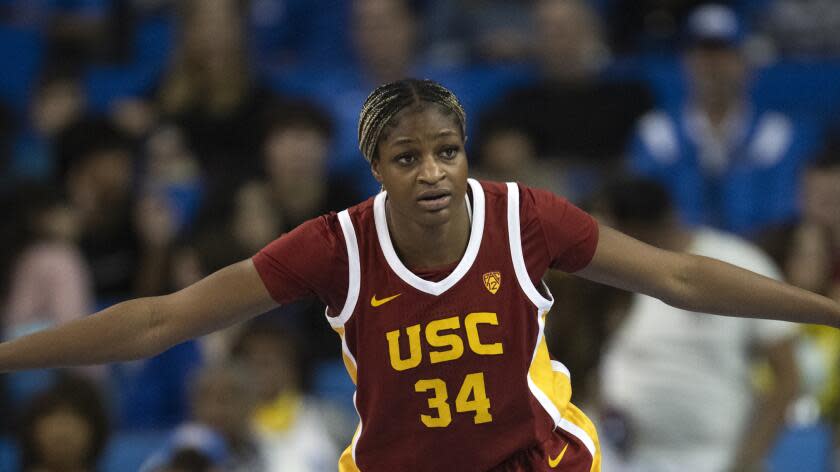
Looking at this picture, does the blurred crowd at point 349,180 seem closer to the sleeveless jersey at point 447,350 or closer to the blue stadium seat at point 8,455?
the blue stadium seat at point 8,455

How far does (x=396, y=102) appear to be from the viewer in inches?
140

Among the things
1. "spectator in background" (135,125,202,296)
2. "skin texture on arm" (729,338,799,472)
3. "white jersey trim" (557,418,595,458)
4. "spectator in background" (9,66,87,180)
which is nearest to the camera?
"white jersey trim" (557,418,595,458)

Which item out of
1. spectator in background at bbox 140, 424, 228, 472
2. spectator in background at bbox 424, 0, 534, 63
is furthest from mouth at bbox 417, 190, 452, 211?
spectator in background at bbox 424, 0, 534, 63

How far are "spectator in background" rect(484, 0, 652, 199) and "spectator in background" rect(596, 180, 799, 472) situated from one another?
1.82 m

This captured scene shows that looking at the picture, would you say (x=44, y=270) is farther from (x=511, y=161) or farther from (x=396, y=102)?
(x=396, y=102)

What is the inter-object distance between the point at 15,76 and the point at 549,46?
11.8 ft

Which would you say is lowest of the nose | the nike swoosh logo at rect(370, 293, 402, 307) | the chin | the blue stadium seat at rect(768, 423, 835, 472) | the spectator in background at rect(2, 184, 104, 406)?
the blue stadium seat at rect(768, 423, 835, 472)

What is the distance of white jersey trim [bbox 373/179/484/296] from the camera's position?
3.65 meters

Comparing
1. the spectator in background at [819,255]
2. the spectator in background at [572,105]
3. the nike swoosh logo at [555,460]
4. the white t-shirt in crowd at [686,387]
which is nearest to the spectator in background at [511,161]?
the spectator in background at [572,105]

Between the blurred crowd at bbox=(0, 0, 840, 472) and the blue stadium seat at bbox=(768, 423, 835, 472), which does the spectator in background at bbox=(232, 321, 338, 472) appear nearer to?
the blurred crowd at bbox=(0, 0, 840, 472)

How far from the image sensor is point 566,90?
26.3 feet

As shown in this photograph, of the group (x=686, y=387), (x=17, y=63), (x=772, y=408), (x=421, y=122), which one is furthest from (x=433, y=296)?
(x=17, y=63)

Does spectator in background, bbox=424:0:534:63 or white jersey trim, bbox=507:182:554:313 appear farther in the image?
spectator in background, bbox=424:0:534:63

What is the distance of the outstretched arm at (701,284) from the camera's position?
367 centimetres
